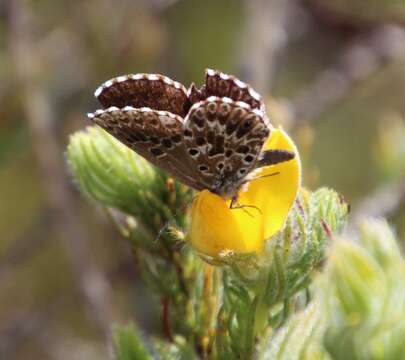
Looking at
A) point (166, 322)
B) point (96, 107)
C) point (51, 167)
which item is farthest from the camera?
point (96, 107)

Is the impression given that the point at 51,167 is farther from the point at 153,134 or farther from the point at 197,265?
the point at 153,134

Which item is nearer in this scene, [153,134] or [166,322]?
[153,134]

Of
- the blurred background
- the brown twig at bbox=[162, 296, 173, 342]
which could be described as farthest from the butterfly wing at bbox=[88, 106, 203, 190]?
the blurred background

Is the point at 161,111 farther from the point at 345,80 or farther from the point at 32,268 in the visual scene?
the point at 32,268

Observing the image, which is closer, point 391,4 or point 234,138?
point 234,138

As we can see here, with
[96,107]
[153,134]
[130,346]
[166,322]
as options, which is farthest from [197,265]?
[96,107]

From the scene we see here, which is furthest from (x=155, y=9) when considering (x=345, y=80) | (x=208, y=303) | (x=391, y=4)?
(x=208, y=303)
